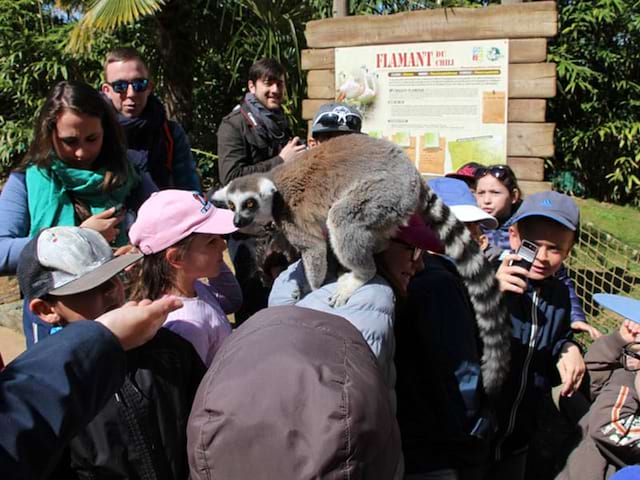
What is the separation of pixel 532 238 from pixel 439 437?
2.53 ft

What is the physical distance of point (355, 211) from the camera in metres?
2.15

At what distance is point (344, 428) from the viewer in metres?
0.78

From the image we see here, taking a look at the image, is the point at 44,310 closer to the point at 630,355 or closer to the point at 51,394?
the point at 51,394

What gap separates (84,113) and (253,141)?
136 cm

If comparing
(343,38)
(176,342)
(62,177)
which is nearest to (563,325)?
(176,342)

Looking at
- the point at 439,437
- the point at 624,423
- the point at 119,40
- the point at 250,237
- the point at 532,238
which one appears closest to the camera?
the point at 439,437

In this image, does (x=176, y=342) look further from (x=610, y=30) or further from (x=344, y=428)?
(x=610, y=30)

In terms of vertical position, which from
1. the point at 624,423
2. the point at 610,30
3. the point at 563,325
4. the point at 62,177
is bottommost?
the point at 624,423

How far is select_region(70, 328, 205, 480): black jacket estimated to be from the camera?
119cm

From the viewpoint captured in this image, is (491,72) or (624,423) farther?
(491,72)

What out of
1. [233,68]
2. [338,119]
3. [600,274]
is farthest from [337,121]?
[233,68]

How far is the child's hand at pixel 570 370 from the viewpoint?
1856mm

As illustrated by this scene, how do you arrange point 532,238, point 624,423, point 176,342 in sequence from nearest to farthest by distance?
point 176,342 → point 624,423 → point 532,238

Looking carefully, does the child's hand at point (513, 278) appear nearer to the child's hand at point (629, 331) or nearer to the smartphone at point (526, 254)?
the smartphone at point (526, 254)
